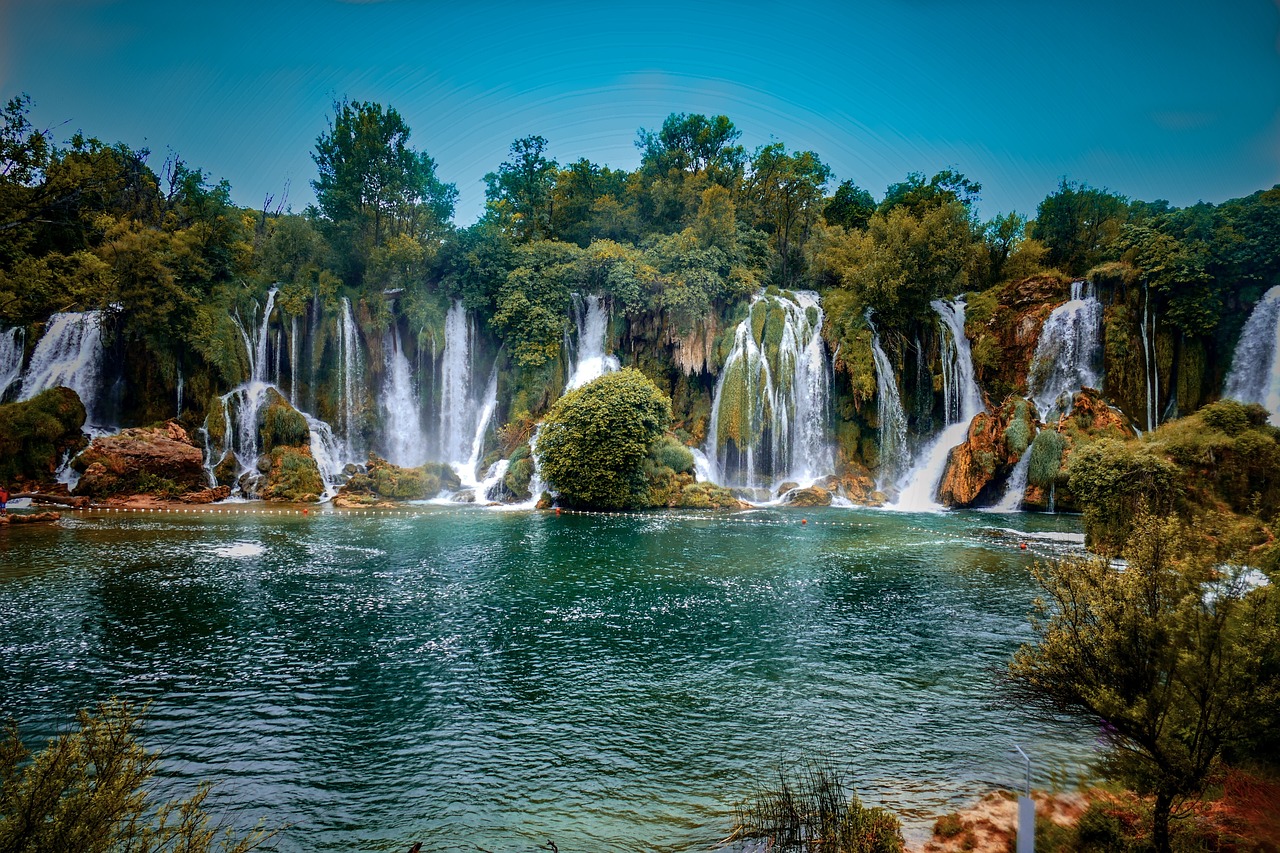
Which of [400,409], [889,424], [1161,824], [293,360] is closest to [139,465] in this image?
[293,360]

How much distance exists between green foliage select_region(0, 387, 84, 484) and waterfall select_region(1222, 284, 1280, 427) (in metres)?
55.7

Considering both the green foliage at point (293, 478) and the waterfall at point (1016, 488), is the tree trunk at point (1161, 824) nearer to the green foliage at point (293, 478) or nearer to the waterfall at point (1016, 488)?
the waterfall at point (1016, 488)

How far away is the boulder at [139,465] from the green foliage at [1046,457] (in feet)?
133

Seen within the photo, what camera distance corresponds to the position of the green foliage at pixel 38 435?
2964 centimetres

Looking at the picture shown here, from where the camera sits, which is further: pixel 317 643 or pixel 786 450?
pixel 786 450

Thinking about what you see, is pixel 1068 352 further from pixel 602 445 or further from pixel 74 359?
pixel 74 359

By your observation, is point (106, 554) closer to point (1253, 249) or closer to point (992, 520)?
point (992, 520)

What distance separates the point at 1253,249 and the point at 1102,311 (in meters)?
6.09

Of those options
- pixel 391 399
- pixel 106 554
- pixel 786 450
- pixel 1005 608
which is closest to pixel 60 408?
pixel 391 399

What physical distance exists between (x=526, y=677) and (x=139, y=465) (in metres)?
29.8

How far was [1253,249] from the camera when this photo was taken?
29453 millimetres

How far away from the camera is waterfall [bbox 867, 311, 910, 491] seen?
36.0 m

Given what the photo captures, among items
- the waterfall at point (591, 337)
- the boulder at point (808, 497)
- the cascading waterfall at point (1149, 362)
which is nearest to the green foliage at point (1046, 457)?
the cascading waterfall at point (1149, 362)

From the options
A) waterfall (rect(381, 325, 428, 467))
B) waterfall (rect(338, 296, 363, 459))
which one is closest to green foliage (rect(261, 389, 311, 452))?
waterfall (rect(338, 296, 363, 459))
